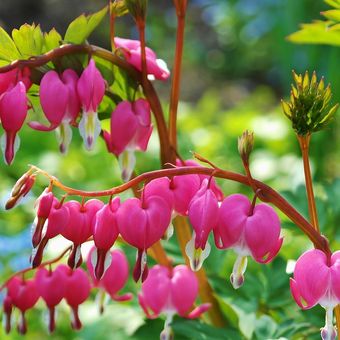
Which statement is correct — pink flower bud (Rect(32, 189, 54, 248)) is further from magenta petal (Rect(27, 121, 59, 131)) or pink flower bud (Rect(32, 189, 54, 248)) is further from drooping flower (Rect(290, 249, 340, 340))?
drooping flower (Rect(290, 249, 340, 340))

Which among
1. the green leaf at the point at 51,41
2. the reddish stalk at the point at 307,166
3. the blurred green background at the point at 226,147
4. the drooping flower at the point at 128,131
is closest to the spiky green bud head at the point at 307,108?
the reddish stalk at the point at 307,166

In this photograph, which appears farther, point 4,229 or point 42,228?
point 4,229

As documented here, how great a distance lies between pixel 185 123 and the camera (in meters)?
3.53

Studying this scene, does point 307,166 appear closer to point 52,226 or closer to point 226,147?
point 52,226

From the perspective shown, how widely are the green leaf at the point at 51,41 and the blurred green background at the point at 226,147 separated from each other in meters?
0.41

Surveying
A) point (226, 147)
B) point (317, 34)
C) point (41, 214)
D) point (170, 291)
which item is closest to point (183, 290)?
point (170, 291)

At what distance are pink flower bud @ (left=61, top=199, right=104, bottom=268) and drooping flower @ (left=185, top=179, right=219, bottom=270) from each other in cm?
14

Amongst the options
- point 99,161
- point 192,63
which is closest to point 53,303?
point 99,161

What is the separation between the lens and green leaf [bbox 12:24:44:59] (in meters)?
1.18

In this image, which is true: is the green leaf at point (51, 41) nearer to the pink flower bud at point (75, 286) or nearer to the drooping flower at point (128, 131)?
the drooping flower at point (128, 131)

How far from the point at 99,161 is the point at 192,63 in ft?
8.48

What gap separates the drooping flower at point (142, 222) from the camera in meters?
1.03

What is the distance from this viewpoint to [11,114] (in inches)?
43.2

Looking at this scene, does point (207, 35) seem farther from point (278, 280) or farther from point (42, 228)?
point (42, 228)
